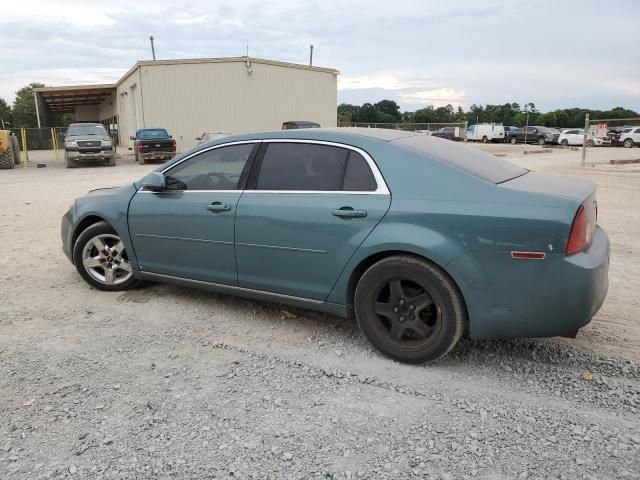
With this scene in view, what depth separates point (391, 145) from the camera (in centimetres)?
377

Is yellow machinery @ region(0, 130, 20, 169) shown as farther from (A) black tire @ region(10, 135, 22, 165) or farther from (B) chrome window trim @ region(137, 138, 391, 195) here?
(B) chrome window trim @ region(137, 138, 391, 195)

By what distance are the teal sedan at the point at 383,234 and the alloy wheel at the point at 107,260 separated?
31 cm

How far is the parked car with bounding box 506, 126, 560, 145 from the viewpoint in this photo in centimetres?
4259

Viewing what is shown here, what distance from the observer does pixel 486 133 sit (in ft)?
152

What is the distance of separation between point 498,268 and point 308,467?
1607mm

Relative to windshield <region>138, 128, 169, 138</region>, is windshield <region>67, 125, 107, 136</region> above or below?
above

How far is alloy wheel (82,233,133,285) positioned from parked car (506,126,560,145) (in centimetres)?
4324

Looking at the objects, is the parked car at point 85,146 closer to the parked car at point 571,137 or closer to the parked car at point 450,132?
the parked car at point 450,132

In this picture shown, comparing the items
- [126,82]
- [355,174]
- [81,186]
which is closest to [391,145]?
[355,174]

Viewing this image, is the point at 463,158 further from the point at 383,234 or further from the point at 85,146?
the point at 85,146

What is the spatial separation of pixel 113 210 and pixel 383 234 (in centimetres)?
273

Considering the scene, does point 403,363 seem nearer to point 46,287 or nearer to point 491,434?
point 491,434

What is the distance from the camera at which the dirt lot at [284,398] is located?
2.66 meters

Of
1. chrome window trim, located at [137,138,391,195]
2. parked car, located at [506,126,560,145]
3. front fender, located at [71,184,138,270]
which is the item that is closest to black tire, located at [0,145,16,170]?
front fender, located at [71,184,138,270]
